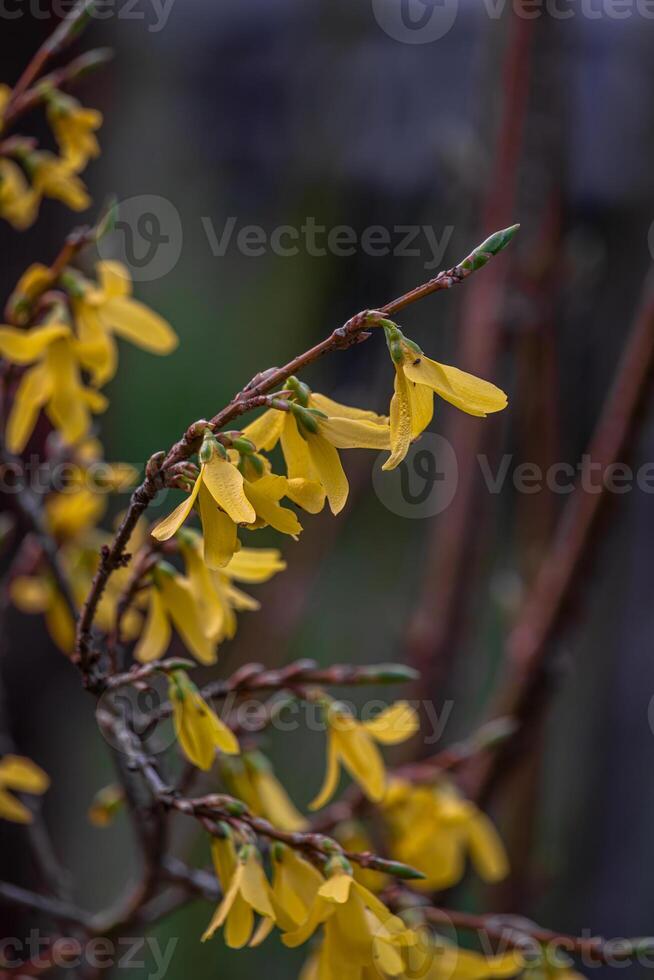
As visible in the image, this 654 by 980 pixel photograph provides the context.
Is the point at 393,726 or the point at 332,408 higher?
the point at 332,408

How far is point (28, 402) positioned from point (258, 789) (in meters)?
0.30

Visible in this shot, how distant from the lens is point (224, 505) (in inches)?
15.2

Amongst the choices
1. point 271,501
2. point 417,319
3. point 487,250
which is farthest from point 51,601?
point 417,319

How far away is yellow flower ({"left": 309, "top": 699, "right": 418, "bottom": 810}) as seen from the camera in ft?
1.83

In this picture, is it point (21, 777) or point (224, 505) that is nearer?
point (224, 505)

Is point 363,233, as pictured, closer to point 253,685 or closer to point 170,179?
point 170,179

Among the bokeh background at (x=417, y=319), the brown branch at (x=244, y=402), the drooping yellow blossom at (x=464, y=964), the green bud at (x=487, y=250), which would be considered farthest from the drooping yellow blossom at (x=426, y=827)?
the green bud at (x=487, y=250)

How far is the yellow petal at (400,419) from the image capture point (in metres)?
0.40

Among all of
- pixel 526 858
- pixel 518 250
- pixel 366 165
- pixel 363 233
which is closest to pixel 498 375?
pixel 518 250

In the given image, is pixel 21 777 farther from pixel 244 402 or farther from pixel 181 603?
pixel 244 402

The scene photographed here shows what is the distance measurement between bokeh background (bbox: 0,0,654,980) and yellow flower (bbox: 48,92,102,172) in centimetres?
47

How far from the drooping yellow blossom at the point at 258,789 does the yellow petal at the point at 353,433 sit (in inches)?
10.0

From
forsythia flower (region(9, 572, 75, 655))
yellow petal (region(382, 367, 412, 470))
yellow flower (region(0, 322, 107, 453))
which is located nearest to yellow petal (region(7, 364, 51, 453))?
yellow flower (region(0, 322, 107, 453))

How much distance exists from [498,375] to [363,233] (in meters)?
0.87
